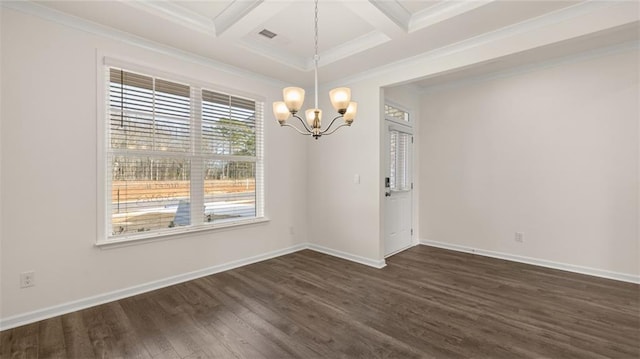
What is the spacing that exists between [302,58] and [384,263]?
10.1ft

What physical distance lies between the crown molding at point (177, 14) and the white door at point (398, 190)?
279 centimetres

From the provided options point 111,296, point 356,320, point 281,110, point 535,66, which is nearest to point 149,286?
point 111,296

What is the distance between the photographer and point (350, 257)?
429cm

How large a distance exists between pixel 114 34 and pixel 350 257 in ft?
13.0

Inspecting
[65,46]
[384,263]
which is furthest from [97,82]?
[384,263]

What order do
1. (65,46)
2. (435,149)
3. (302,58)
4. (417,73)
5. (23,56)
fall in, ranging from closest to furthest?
(23,56)
(65,46)
(417,73)
(302,58)
(435,149)

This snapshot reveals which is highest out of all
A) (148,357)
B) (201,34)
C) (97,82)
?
(201,34)

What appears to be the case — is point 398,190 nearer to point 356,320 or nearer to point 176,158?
point 356,320

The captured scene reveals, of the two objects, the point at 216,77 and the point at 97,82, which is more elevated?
the point at 216,77

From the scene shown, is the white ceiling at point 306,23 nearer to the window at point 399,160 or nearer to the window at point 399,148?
the window at point 399,148

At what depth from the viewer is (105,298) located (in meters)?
2.82

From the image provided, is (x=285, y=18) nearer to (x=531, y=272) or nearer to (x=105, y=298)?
(x=105, y=298)

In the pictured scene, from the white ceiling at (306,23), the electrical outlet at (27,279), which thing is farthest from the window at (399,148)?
the electrical outlet at (27,279)

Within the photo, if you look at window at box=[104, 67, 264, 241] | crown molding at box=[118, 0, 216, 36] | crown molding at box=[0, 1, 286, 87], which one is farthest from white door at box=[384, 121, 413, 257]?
crown molding at box=[118, 0, 216, 36]
